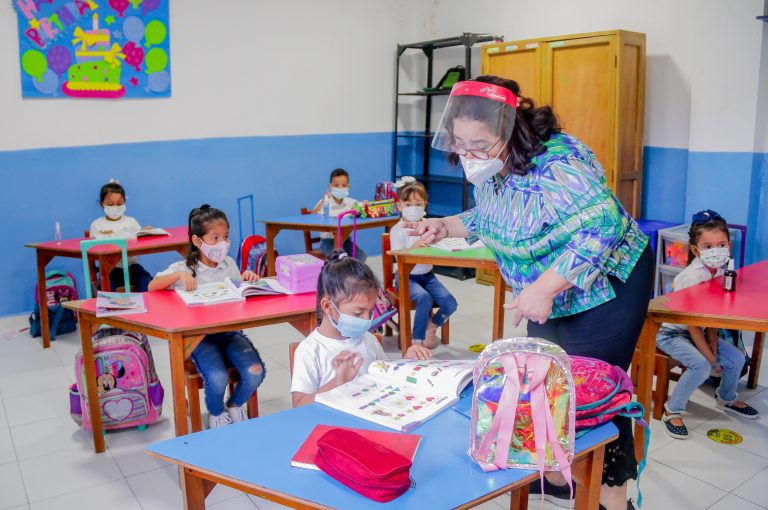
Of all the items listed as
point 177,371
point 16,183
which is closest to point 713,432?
point 177,371

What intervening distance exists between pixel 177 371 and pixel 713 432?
7.77 feet

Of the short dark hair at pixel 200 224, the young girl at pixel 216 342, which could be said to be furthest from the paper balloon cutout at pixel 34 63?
the short dark hair at pixel 200 224

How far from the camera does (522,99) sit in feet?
6.18

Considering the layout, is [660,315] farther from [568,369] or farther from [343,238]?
[343,238]

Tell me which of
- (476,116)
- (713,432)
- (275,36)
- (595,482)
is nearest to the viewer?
(595,482)

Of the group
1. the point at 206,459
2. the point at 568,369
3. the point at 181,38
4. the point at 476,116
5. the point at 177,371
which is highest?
the point at 181,38

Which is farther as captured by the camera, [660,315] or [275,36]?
[275,36]

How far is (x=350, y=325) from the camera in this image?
7.29 feet

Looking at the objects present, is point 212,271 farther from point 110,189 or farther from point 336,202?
point 336,202

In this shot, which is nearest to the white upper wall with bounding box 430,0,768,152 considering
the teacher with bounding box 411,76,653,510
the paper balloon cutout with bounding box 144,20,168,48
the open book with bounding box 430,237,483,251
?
the open book with bounding box 430,237,483,251

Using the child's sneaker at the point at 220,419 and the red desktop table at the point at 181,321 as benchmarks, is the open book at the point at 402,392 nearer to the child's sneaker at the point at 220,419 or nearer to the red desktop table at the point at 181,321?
the red desktop table at the point at 181,321

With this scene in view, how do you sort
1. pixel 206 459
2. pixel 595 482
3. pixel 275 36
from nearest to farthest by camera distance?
pixel 206 459 < pixel 595 482 < pixel 275 36

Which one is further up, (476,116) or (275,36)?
(275,36)

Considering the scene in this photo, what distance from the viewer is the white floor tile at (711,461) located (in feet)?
9.05
